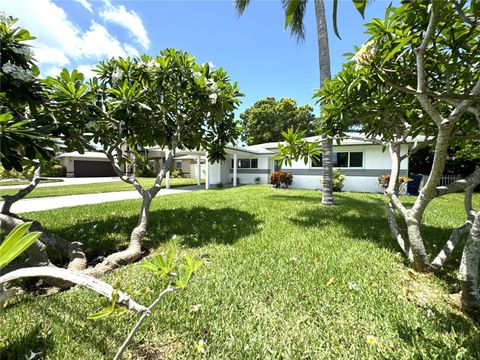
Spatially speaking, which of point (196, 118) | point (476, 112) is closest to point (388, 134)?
point (476, 112)

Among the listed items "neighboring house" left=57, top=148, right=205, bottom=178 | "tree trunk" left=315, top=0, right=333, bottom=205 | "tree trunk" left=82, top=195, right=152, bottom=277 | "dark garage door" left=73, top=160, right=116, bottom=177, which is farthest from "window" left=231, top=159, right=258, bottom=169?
"dark garage door" left=73, top=160, right=116, bottom=177

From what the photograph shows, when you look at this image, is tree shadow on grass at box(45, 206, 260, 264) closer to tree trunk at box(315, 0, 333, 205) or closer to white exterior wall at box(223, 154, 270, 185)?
tree trunk at box(315, 0, 333, 205)

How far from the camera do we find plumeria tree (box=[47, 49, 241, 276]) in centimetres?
359

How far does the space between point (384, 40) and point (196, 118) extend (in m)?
3.67

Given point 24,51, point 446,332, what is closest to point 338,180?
point 446,332

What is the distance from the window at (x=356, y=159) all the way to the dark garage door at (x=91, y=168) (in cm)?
2731

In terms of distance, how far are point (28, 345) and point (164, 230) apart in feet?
10.5

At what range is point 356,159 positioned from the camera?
1411 cm

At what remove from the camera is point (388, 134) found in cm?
495

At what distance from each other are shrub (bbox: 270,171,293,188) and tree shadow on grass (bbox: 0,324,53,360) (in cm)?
1358

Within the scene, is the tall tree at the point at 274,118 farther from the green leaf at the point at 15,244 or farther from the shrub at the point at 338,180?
the green leaf at the point at 15,244

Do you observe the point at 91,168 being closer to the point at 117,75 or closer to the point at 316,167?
the point at 316,167

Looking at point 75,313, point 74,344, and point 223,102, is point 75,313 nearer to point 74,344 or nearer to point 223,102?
point 74,344

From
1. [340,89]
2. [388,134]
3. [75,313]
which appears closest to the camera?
[75,313]
